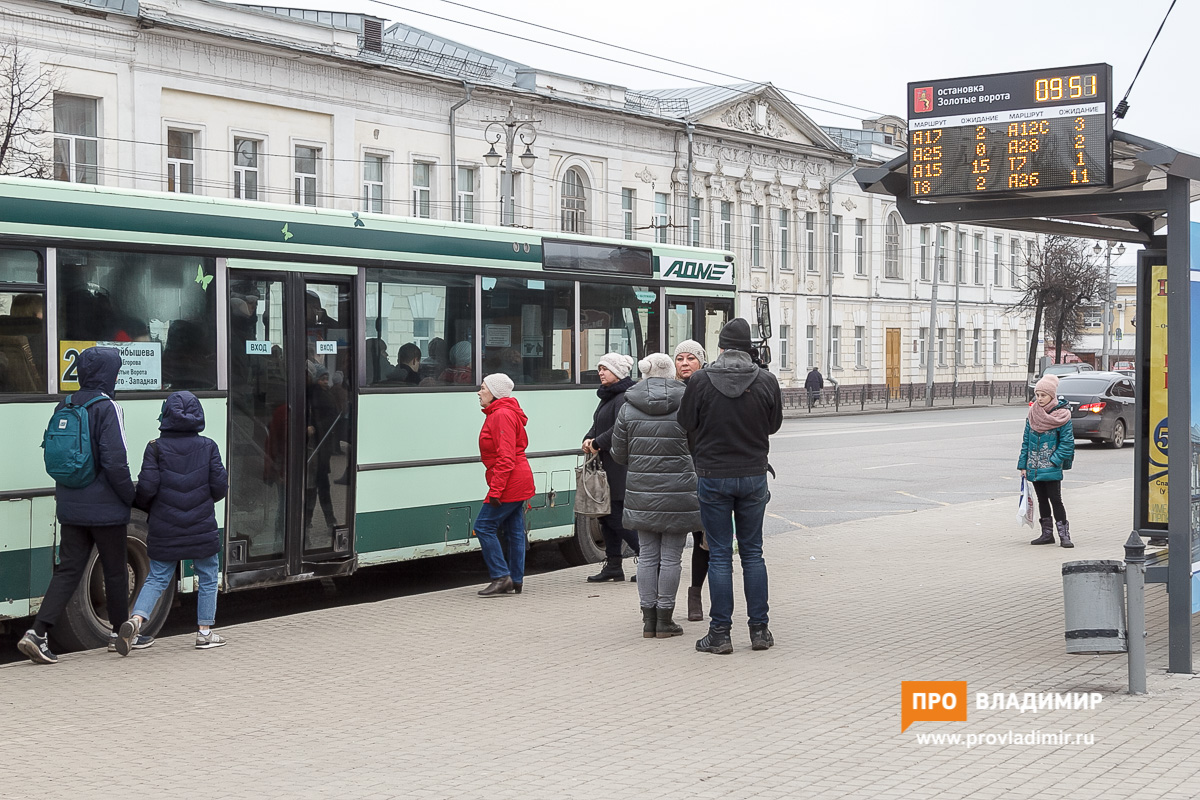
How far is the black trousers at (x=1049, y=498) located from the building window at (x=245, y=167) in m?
26.6

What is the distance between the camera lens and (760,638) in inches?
334

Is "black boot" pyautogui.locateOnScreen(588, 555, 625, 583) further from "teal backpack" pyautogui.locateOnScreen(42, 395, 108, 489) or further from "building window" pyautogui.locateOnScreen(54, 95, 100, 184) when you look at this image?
"building window" pyautogui.locateOnScreen(54, 95, 100, 184)

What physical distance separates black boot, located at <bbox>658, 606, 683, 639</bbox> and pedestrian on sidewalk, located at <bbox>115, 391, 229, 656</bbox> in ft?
9.15

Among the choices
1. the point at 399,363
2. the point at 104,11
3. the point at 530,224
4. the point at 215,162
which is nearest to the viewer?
the point at 399,363

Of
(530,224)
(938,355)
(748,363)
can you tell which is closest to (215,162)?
(530,224)

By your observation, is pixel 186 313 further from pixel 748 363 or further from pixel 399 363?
pixel 748 363

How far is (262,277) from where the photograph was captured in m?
9.65

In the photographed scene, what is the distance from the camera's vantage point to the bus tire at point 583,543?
1263 centimetres

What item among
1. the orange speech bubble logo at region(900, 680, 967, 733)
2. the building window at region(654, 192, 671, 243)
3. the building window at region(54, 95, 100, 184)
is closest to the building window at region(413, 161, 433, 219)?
the building window at region(54, 95, 100, 184)

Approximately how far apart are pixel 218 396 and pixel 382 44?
33700 millimetres

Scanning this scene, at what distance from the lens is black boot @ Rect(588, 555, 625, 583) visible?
37.0ft

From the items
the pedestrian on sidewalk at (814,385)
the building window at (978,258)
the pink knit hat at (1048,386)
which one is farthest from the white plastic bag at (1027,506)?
the building window at (978,258)

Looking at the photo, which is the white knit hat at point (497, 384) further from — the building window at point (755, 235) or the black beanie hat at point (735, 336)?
the building window at point (755, 235)

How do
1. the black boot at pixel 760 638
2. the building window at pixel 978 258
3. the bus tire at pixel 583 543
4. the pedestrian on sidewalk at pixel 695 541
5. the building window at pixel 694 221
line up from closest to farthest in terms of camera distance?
the black boot at pixel 760 638
the pedestrian on sidewalk at pixel 695 541
the bus tire at pixel 583 543
the building window at pixel 694 221
the building window at pixel 978 258
